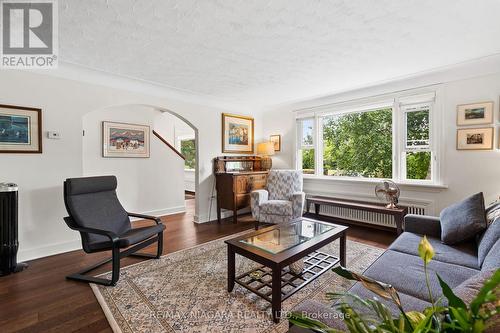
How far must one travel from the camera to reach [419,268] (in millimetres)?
1653

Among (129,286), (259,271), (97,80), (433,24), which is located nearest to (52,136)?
(97,80)

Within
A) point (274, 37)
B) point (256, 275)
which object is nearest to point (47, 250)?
point (256, 275)

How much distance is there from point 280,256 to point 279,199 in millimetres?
2375

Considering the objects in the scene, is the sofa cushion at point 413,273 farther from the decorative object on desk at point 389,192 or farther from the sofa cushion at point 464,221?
the decorative object on desk at point 389,192

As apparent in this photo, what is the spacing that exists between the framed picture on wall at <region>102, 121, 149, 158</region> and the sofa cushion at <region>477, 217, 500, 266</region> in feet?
16.0

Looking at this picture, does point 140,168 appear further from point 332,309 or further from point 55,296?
point 332,309

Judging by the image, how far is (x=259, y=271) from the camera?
236 centimetres

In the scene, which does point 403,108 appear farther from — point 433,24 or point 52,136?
point 52,136

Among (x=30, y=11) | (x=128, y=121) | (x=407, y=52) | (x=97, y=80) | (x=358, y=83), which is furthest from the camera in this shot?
(x=128, y=121)

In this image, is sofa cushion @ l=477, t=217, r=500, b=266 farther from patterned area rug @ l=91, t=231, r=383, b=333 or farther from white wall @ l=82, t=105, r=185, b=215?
white wall @ l=82, t=105, r=185, b=215

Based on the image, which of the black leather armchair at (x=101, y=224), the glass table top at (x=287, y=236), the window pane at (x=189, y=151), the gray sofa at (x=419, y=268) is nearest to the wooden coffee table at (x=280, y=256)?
the glass table top at (x=287, y=236)

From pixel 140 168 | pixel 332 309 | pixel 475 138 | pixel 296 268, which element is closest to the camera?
pixel 332 309

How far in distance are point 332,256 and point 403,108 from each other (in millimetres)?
2546

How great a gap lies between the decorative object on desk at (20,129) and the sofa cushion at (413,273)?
366 centimetres
